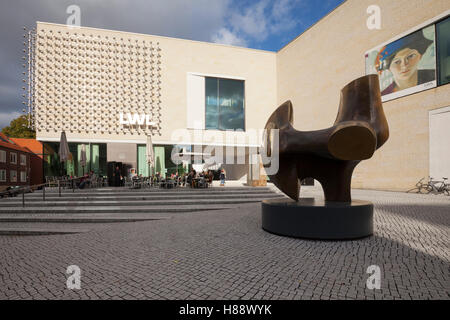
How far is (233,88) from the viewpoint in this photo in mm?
24891

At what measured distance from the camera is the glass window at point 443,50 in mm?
12443

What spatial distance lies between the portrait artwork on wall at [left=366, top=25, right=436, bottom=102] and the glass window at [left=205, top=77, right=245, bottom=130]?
1194 centimetres

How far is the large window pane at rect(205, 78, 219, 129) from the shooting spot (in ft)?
78.4

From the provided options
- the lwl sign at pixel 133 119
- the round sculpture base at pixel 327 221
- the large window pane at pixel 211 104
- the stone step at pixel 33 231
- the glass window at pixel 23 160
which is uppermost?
the large window pane at pixel 211 104

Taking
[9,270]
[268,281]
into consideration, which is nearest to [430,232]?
[268,281]

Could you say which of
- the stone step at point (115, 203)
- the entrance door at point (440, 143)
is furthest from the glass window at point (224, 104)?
the entrance door at point (440, 143)

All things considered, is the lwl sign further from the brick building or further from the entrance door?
the entrance door

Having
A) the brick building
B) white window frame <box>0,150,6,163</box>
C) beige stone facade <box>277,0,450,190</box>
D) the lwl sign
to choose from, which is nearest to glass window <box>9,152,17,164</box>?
the brick building

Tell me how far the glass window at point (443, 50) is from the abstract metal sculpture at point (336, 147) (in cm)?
1099

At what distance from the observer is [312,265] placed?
11.9ft

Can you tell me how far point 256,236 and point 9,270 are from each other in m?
4.19

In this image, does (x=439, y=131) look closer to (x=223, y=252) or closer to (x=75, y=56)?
(x=223, y=252)

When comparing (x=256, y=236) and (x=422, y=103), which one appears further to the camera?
(x=422, y=103)

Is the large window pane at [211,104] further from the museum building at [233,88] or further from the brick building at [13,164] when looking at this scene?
the brick building at [13,164]
